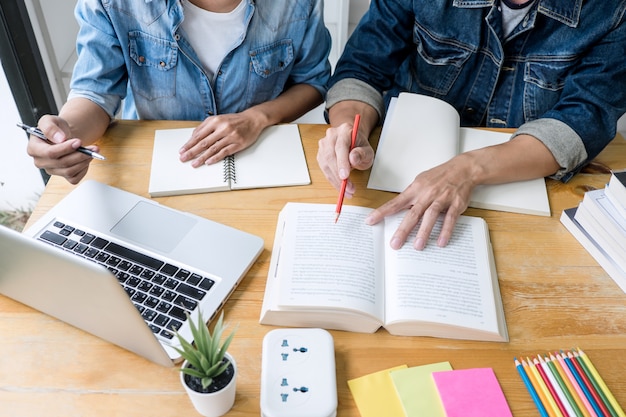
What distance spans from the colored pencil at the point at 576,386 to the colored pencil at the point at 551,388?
0.03m

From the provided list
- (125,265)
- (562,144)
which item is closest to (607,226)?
(562,144)

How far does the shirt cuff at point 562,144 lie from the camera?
1065 mm

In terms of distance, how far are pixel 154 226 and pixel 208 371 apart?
1.17 feet

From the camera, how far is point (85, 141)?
1.08 meters

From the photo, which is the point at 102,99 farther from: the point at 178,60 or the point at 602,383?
the point at 602,383

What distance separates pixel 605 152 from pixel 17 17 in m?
1.65

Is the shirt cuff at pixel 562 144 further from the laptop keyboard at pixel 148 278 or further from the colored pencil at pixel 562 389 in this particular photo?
the laptop keyboard at pixel 148 278

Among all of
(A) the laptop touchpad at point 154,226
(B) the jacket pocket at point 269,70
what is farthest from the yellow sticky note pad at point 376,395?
(B) the jacket pocket at point 269,70

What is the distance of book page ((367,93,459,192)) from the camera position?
105cm

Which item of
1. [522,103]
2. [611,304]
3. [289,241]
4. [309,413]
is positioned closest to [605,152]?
[522,103]

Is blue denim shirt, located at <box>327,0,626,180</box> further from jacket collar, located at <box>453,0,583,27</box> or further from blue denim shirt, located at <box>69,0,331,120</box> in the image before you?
blue denim shirt, located at <box>69,0,331,120</box>

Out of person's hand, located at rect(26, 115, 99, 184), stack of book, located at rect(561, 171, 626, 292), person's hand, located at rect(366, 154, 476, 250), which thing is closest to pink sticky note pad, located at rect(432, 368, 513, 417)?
person's hand, located at rect(366, 154, 476, 250)

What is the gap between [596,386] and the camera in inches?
28.5

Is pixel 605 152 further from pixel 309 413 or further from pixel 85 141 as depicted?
pixel 85 141
